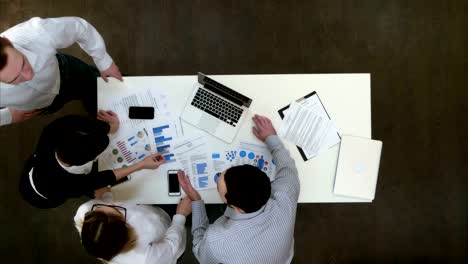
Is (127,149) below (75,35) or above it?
below

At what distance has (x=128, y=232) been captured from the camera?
1.32 m

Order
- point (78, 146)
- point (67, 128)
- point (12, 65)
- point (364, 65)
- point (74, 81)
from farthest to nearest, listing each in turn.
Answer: point (364, 65), point (74, 81), point (67, 128), point (78, 146), point (12, 65)

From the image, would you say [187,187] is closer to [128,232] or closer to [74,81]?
[128,232]

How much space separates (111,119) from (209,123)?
44cm

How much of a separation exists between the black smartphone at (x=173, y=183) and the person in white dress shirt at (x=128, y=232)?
2.1 inches

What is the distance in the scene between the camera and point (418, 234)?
2.29 m

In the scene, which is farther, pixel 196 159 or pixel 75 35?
pixel 196 159

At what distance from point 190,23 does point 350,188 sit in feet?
5.11

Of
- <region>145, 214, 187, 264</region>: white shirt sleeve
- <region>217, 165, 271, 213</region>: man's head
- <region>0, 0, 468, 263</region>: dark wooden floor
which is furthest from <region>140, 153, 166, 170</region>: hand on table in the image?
<region>0, 0, 468, 263</region>: dark wooden floor

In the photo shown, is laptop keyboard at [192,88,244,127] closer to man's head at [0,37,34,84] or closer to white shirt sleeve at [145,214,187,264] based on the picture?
white shirt sleeve at [145,214,187,264]

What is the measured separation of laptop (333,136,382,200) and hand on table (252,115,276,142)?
33cm

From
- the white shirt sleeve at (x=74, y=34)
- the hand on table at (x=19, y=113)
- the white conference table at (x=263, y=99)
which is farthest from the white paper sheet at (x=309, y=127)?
the hand on table at (x=19, y=113)

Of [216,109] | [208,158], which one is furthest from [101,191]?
[216,109]

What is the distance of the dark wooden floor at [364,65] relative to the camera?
2289 millimetres
